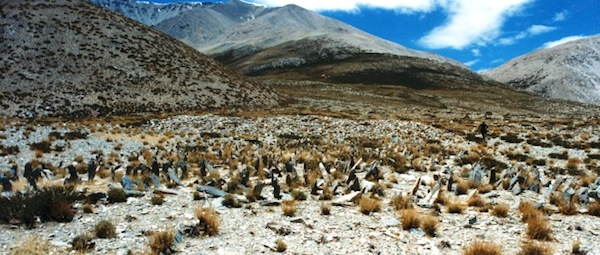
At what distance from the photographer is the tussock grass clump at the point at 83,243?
28.1 ft

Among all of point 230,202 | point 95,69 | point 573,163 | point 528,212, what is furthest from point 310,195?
point 95,69

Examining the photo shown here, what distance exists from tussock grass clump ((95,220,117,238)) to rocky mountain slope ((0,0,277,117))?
4094 cm

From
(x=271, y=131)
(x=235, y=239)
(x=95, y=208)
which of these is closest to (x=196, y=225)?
(x=235, y=239)

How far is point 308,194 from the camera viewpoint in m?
14.0

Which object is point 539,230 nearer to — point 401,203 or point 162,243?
point 401,203

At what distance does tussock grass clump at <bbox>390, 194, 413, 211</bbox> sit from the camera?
12281mm

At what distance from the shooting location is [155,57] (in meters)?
65.6

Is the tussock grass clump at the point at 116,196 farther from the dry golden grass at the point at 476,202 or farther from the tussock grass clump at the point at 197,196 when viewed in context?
the dry golden grass at the point at 476,202

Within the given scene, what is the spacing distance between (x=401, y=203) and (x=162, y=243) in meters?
7.55

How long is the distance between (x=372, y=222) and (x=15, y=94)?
165ft

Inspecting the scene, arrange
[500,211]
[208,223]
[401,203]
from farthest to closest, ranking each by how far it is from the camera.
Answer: [401,203] < [500,211] < [208,223]

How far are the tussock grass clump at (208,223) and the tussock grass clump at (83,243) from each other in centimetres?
253

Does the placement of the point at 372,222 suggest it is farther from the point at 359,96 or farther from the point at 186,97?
the point at 359,96

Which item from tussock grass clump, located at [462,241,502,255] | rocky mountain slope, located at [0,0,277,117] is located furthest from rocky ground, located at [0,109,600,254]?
rocky mountain slope, located at [0,0,277,117]
